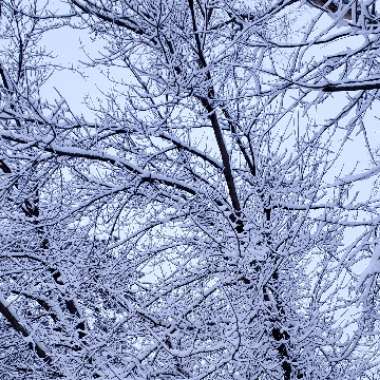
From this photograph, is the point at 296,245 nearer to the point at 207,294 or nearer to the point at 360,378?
the point at 207,294

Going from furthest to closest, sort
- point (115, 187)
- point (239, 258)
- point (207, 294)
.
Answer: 1. point (115, 187)
2. point (207, 294)
3. point (239, 258)

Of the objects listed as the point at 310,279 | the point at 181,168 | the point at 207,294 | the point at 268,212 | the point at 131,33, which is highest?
the point at 131,33

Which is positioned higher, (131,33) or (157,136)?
(131,33)

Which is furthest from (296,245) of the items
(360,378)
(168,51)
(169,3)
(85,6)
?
(85,6)

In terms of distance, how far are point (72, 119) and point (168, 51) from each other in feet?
3.52

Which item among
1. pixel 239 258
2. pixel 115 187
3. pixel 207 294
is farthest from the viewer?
pixel 115 187

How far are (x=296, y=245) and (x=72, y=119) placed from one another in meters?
2.31

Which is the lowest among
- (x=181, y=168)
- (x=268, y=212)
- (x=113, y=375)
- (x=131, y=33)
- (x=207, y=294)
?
(x=113, y=375)

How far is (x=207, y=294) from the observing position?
478cm

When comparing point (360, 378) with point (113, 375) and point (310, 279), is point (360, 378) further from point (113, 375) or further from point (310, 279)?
point (113, 375)

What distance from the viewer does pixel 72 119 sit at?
16.6 ft

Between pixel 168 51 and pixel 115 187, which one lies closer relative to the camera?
pixel 168 51

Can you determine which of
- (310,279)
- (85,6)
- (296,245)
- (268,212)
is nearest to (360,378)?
(310,279)

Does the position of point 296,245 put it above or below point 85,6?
below
